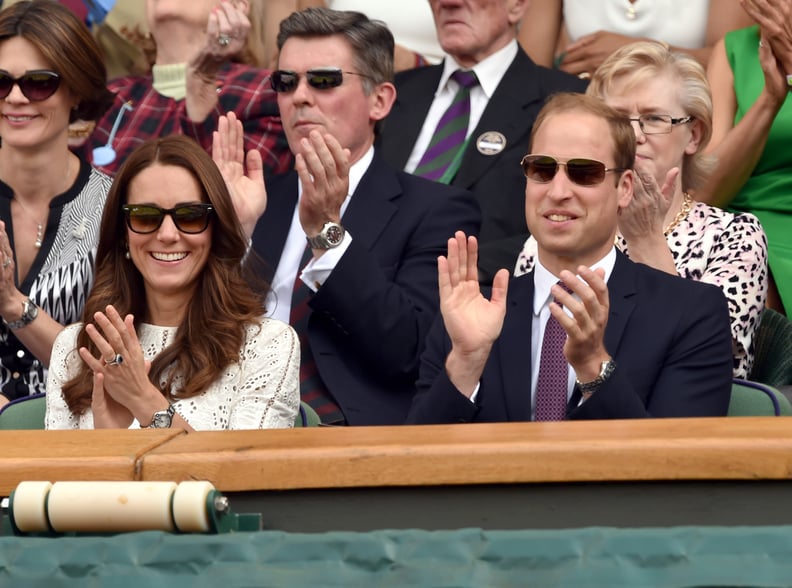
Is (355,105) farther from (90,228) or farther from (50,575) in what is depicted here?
(50,575)

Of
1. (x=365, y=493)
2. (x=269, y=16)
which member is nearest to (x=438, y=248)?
(x=269, y=16)

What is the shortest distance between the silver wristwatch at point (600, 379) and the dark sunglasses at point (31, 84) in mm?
1810

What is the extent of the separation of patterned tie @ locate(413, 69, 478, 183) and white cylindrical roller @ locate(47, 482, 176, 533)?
2.70 m

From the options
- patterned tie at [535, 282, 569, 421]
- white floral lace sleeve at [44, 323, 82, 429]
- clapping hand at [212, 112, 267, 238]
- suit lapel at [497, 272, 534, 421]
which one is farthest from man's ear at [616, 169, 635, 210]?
white floral lace sleeve at [44, 323, 82, 429]

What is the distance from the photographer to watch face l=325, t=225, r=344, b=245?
11.6ft

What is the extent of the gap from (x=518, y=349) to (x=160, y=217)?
851mm

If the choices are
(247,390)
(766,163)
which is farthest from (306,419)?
(766,163)

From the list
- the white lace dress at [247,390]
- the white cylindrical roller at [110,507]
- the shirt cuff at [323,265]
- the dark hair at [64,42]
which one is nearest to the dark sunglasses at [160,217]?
the white lace dress at [247,390]

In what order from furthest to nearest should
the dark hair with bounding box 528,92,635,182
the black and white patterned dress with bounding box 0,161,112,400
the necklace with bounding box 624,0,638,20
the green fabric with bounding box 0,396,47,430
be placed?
the necklace with bounding box 624,0,638,20, the black and white patterned dress with bounding box 0,161,112,400, the dark hair with bounding box 528,92,635,182, the green fabric with bounding box 0,396,47,430

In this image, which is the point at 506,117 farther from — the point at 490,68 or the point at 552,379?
the point at 552,379

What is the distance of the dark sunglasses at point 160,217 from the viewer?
328 cm

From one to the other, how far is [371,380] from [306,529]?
67.3 inches

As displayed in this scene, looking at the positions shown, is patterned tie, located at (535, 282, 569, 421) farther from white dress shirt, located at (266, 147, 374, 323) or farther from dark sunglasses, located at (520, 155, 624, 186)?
white dress shirt, located at (266, 147, 374, 323)

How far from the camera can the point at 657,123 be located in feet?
12.8
